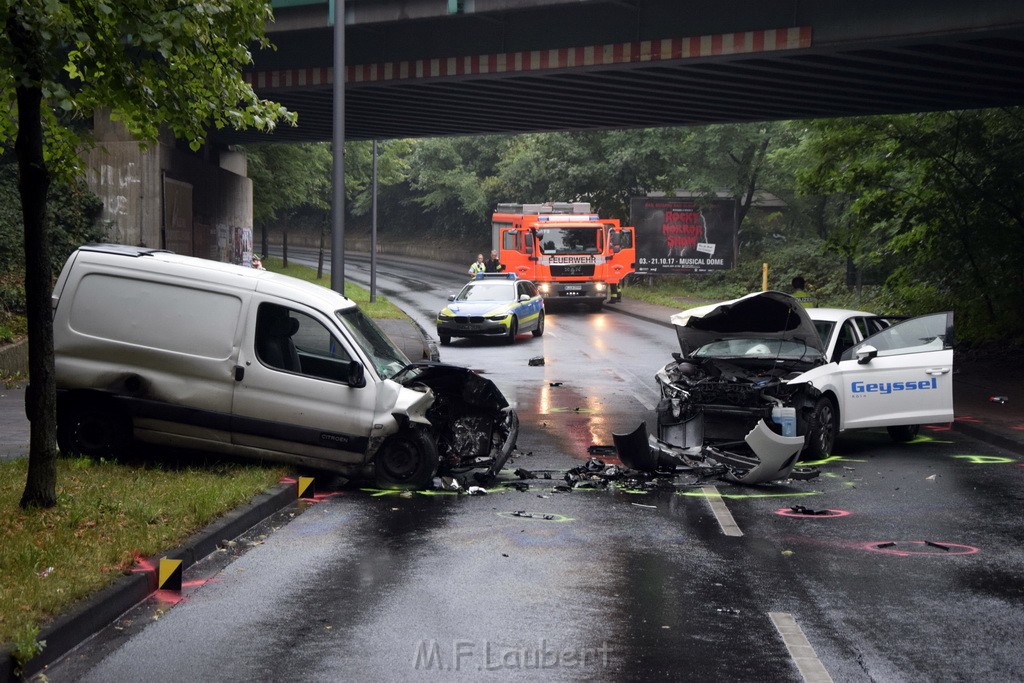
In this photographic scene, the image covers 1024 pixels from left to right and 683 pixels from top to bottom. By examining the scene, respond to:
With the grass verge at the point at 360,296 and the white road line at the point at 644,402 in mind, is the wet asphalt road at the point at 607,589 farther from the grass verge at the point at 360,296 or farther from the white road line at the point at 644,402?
the grass verge at the point at 360,296

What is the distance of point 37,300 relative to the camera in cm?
829

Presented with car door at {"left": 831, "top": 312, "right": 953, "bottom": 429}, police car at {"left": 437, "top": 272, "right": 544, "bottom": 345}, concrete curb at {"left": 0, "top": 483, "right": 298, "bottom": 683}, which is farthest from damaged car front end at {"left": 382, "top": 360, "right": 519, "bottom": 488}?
police car at {"left": 437, "top": 272, "right": 544, "bottom": 345}

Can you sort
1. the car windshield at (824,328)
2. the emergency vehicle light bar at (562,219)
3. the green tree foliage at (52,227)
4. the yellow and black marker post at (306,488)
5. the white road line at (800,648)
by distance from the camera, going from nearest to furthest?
the white road line at (800,648) → the yellow and black marker post at (306,488) → the car windshield at (824,328) → the green tree foliage at (52,227) → the emergency vehicle light bar at (562,219)

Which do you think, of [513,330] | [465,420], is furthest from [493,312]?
[465,420]

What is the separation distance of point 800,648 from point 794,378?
22.2ft

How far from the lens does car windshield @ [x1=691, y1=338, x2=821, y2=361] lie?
1334 centimetres

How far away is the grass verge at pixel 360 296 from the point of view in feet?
113

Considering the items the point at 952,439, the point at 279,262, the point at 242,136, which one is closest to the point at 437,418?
the point at 952,439

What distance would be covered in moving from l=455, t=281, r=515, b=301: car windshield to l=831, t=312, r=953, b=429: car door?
656 inches

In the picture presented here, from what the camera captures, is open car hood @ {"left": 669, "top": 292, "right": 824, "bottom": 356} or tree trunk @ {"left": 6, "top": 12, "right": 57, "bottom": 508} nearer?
tree trunk @ {"left": 6, "top": 12, "right": 57, "bottom": 508}

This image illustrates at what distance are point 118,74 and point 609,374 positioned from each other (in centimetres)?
1419

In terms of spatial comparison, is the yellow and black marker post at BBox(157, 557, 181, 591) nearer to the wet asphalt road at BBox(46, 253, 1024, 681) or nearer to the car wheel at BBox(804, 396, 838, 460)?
the wet asphalt road at BBox(46, 253, 1024, 681)

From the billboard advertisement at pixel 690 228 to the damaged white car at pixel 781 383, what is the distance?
33.0 meters

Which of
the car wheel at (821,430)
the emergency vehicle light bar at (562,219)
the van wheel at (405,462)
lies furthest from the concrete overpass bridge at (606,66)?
the van wheel at (405,462)
